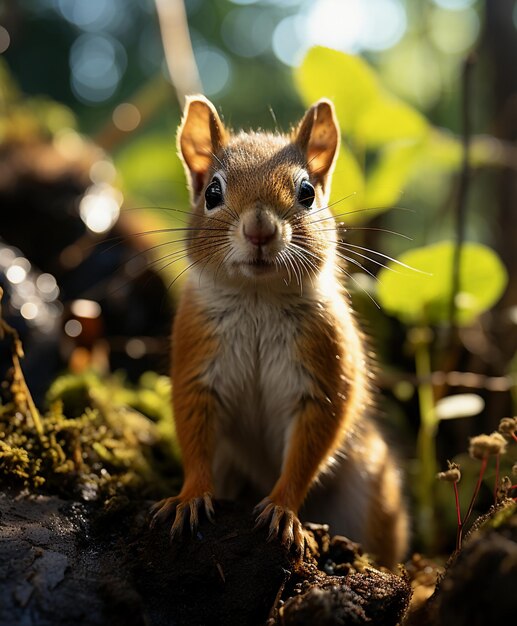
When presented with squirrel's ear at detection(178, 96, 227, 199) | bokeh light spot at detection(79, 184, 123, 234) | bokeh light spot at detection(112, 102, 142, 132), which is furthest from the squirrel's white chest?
bokeh light spot at detection(112, 102, 142, 132)

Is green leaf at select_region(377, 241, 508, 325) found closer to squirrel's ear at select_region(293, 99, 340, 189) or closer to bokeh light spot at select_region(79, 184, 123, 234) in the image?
squirrel's ear at select_region(293, 99, 340, 189)

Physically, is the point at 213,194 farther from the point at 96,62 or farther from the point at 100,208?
the point at 96,62

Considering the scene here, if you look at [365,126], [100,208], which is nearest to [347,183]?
Result: [365,126]

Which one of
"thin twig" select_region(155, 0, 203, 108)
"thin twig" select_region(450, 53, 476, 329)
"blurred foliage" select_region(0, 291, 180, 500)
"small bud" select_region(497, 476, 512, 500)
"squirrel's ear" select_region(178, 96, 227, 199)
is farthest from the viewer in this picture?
"thin twig" select_region(155, 0, 203, 108)

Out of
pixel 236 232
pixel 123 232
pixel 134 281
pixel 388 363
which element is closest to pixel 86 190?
pixel 123 232

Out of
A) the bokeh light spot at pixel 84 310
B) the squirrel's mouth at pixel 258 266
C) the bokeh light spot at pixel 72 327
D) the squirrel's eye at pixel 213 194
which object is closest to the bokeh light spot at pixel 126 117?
the bokeh light spot at pixel 84 310

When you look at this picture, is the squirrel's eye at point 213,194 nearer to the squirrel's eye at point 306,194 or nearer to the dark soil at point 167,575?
the squirrel's eye at point 306,194
